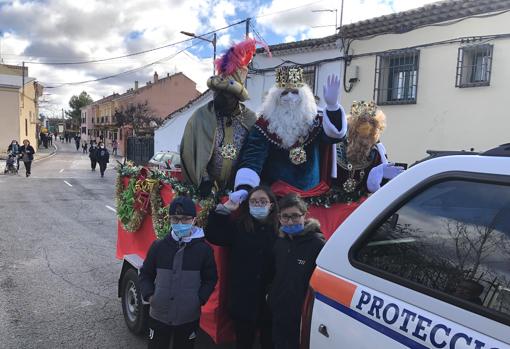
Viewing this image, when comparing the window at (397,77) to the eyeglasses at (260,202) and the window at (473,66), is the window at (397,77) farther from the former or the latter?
the eyeglasses at (260,202)

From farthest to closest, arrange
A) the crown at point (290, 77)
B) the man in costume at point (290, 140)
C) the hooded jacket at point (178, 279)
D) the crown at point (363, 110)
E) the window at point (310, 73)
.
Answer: the window at point (310, 73) < the crown at point (363, 110) < the crown at point (290, 77) < the man in costume at point (290, 140) < the hooded jacket at point (178, 279)

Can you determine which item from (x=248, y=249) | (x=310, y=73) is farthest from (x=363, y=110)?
(x=310, y=73)

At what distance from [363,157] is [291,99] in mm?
887

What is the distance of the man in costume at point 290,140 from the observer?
11.3ft

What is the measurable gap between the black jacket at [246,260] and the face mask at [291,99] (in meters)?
1.06

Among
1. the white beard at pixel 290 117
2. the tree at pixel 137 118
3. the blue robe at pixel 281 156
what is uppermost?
the tree at pixel 137 118

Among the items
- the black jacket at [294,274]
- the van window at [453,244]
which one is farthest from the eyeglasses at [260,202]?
the van window at [453,244]

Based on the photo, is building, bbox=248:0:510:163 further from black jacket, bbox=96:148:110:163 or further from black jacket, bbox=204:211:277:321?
black jacket, bbox=96:148:110:163

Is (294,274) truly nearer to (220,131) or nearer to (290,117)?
(290,117)

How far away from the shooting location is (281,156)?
139 inches

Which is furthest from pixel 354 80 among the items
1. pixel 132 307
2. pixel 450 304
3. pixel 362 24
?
pixel 450 304

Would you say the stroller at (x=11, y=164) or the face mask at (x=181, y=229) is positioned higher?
the face mask at (x=181, y=229)

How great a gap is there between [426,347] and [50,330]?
141 inches

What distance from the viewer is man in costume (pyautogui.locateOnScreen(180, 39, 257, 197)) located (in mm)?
3654
